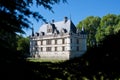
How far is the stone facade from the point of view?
6575cm

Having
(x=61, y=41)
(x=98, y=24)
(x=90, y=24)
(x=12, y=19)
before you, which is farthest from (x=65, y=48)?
(x=12, y=19)

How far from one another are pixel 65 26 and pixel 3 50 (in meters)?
63.0

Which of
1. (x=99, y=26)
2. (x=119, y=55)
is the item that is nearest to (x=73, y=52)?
(x=99, y=26)

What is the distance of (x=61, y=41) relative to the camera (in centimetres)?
6738

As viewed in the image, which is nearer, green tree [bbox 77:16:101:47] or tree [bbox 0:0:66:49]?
tree [bbox 0:0:66:49]

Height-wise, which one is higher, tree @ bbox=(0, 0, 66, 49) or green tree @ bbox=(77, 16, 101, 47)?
green tree @ bbox=(77, 16, 101, 47)

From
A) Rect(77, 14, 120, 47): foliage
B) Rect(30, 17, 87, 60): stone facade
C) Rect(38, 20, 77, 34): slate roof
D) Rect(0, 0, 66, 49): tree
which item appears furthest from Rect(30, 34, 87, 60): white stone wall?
Rect(0, 0, 66, 49): tree

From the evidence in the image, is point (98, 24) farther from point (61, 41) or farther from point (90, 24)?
point (61, 41)

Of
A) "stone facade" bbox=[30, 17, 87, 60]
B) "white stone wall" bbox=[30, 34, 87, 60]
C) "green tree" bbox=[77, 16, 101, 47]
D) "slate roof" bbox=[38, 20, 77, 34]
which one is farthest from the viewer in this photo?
"green tree" bbox=[77, 16, 101, 47]

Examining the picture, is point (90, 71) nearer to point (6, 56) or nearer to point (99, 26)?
point (6, 56)

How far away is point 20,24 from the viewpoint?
16.7 ft

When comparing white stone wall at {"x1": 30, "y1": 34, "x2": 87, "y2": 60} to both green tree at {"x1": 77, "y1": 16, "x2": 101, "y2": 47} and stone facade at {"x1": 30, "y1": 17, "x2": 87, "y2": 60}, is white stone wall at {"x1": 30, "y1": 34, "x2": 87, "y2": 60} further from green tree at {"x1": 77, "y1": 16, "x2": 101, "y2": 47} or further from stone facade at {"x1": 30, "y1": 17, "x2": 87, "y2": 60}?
green tree at {"x1": 77, "y1": 16, "x2": 101, "y2": 47}

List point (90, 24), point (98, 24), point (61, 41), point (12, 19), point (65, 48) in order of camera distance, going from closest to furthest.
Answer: point (12, 19), point (65, 48), point (61, 41), point (90, 24), point (98, 24)

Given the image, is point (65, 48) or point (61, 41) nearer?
point (65, 48)
